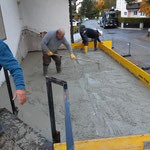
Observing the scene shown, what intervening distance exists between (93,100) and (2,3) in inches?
159

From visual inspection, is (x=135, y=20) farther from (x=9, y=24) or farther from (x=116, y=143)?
(x=116, y=143)

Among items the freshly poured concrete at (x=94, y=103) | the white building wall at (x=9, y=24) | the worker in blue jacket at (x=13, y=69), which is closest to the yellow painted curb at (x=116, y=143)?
the freshly poured concrete at (x=94, y=103)

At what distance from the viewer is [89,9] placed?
51.4 meters

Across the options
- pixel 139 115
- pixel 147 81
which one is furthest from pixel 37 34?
pixel 139 115

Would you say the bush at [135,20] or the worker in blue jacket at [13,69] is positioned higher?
the bush at [135,20]

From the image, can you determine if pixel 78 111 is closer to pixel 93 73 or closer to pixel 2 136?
pixel 2 136

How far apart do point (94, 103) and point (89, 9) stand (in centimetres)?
5275

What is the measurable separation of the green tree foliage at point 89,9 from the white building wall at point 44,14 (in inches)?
1781

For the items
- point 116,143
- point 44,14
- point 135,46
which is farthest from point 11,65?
point 135,46

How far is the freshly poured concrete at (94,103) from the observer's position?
2.61 meters

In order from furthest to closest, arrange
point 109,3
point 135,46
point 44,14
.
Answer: point 109,3, point 135,46, point 44,14

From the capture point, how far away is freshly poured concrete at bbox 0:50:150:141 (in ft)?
8.57

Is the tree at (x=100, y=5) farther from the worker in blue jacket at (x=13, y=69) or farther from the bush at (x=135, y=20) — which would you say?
the worker in blue jacket at (x=13, y=69)

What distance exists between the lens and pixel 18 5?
7602mm
